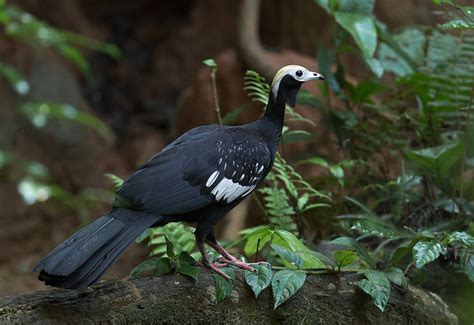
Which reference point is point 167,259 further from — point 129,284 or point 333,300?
point 333,300

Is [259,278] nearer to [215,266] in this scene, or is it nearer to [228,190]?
[215,266]

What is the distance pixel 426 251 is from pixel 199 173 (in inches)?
36.7

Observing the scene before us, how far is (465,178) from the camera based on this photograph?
3.84 meters

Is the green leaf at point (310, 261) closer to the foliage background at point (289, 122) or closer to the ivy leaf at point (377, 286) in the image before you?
the foliage background at point (289, 122)

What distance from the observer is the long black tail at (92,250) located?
2.26 m

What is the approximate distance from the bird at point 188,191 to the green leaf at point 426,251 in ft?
2.15

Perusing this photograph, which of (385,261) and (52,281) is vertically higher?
(52,281)

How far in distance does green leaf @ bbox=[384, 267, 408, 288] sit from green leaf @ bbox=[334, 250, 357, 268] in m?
0.19

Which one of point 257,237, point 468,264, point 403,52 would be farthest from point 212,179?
point 403,52

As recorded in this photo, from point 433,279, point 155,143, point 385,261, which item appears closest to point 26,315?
point 385,261

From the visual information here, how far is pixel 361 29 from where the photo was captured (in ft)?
13.2

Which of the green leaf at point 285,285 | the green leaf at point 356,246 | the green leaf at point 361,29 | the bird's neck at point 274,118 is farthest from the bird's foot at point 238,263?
the green leaf at point 361,29

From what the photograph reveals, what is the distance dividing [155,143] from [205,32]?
1.36 m

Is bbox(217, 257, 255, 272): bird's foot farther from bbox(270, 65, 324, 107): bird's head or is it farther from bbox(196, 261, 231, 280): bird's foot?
bbox(270, 65, 324, 107): bird's head
